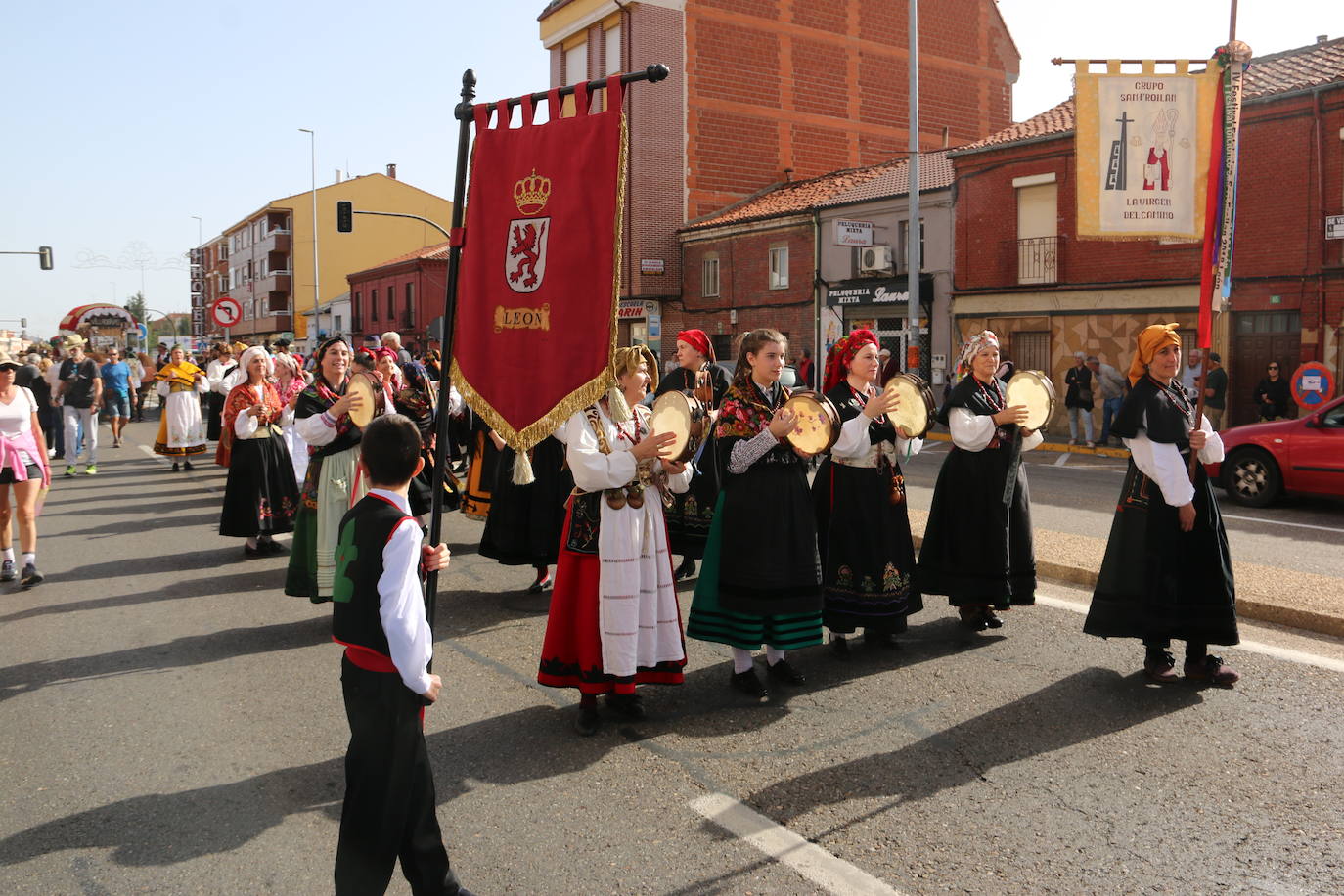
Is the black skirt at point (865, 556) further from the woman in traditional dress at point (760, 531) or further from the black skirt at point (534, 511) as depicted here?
the black skirt at point (534, 511)

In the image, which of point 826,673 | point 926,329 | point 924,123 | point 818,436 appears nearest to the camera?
point 818,436

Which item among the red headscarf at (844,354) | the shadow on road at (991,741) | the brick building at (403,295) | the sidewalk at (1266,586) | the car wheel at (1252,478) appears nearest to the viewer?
the shadow on road at (991,741)

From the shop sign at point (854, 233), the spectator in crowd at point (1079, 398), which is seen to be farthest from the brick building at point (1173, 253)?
the shop sign at point (854, 233)

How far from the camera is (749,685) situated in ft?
17.7

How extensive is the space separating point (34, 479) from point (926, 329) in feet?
72.5

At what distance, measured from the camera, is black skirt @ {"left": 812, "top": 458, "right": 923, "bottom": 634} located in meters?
5.90

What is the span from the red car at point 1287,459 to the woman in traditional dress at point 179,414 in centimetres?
1489

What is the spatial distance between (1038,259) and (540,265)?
22650 mm

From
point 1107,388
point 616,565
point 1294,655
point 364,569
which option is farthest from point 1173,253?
point 364,569

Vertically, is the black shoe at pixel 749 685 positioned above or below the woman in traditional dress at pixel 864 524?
below

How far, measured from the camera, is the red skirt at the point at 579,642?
4930 millimetres

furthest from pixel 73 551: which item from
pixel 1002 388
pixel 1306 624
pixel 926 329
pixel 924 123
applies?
pixel 924 123

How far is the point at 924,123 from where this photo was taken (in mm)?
37125

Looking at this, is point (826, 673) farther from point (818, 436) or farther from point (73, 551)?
point (73, 551)
